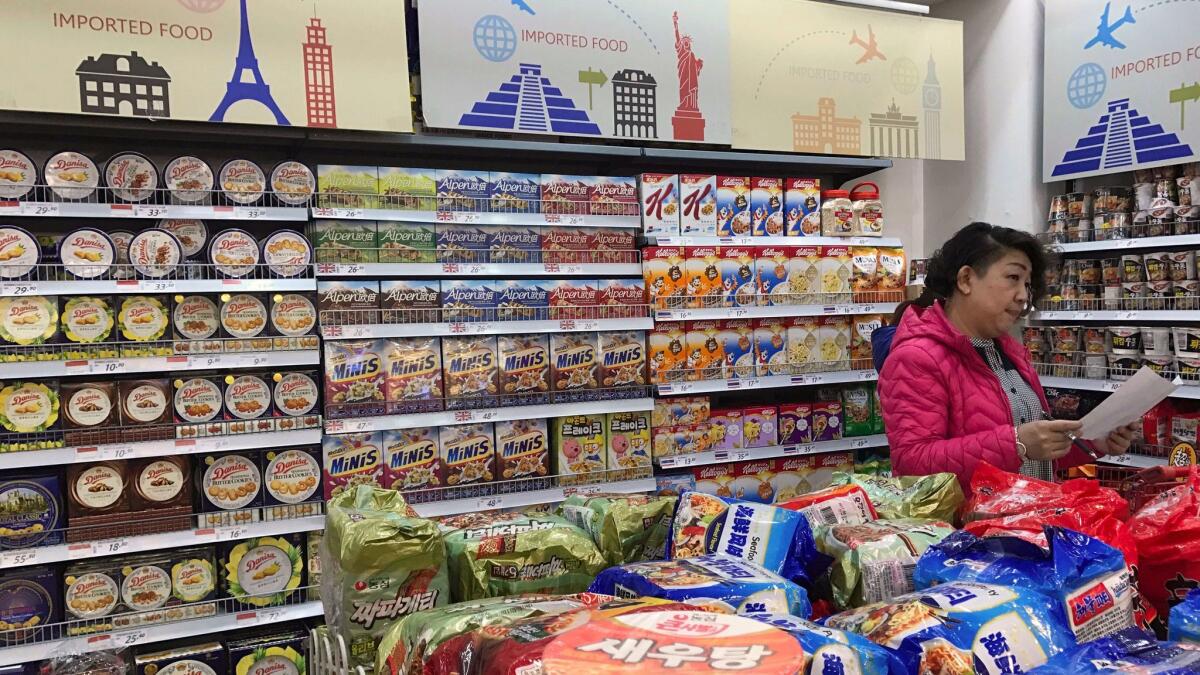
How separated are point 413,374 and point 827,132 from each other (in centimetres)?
219

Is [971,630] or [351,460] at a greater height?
[971,630]

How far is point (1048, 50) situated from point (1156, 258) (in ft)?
4.18

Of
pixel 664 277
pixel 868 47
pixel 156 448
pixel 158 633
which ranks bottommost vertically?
pixel 158 633

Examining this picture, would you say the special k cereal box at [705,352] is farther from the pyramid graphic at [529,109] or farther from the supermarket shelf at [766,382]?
the pyramid graphic at [529,109]

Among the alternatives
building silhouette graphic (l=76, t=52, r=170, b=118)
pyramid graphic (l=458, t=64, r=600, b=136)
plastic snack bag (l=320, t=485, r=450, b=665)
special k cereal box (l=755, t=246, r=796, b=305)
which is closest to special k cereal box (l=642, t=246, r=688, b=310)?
special k cereal box (l=755, t=246, r=796, b=305)

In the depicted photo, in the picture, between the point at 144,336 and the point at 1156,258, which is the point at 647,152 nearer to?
the point at 144,336

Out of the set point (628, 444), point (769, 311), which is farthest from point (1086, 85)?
point (628, 444)

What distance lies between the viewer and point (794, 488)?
12.7ft

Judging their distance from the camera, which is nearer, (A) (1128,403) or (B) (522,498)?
(A) (1128,403)

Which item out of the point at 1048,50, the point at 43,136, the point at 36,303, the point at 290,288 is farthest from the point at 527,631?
the point at 1048,50

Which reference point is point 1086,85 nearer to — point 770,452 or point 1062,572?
point 770,452

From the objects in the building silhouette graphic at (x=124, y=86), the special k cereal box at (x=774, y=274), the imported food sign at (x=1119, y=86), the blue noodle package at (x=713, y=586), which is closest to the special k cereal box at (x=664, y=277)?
the special k cereal box at (x=774, y=274)

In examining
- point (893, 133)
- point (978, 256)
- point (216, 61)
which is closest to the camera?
point (978, 256)

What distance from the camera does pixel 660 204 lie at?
11.8 feet
